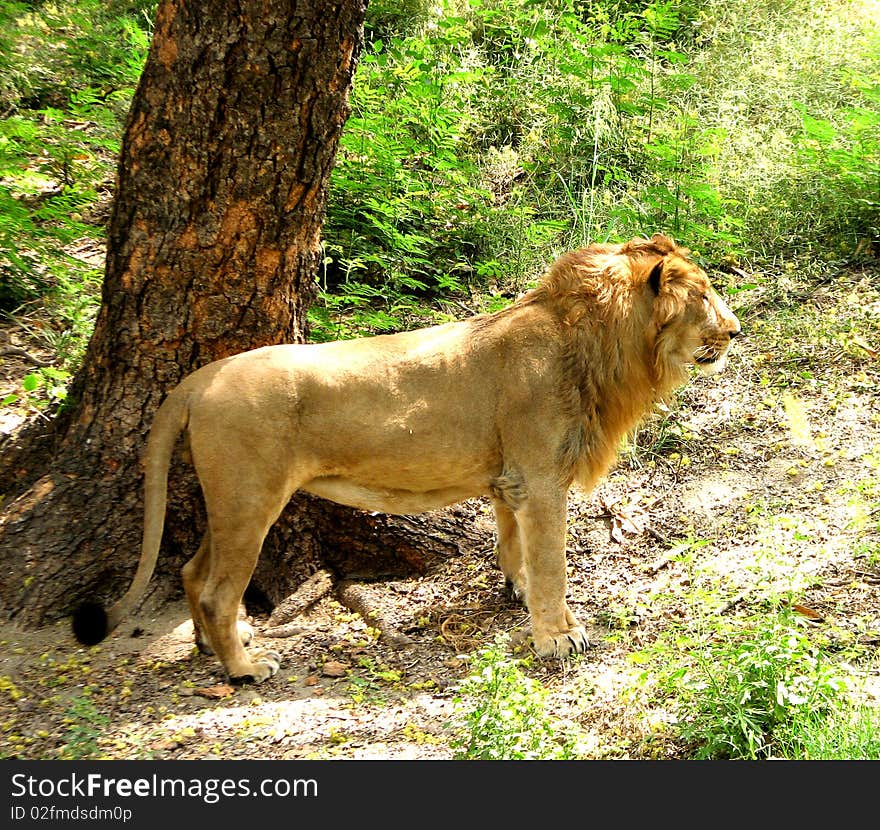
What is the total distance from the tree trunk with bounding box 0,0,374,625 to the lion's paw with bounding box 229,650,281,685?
2.76ft

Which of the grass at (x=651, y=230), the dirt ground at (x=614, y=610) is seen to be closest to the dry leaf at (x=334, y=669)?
the dirt ground at (x=614, y=610)

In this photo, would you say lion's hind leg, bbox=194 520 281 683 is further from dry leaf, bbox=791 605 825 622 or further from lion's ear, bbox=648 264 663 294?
dry leaf, bbox=791 605 825 622

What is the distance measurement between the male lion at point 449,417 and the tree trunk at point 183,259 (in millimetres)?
569

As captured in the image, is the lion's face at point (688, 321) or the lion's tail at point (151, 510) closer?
the lion's tail at point (151, 510)

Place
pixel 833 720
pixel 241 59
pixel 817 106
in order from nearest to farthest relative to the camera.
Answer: pixel 833 720
pixel 241 59
pixel 817 106

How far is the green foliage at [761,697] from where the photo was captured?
4.05 m

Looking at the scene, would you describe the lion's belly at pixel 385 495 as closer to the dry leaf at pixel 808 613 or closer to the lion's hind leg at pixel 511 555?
the lion's hind leg at pixel 511 555

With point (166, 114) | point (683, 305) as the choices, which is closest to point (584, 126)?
point (683, 305)

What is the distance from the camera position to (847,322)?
Answer: 743cm

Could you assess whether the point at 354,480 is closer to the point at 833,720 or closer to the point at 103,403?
the point at 103,403

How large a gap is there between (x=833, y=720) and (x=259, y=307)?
353 cm

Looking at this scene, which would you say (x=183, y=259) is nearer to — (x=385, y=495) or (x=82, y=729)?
(x=385, y=495)

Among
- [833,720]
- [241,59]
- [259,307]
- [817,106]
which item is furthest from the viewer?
[817,106]
